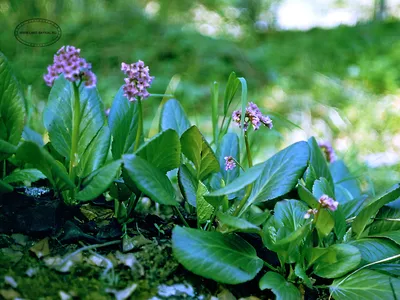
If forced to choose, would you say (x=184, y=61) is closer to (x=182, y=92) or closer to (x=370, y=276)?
(x=182, y=92)

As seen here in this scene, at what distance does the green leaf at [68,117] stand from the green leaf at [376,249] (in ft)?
2.23

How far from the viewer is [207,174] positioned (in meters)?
0.99

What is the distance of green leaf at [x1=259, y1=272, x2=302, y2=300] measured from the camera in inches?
31.5

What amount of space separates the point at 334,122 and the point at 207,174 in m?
2.78

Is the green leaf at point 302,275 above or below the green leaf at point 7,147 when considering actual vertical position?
below

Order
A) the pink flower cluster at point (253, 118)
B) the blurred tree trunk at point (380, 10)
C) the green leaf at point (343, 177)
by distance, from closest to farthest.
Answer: the pink flower cluster at point (253, 118), the green leaf at point (343, 177), the blurred tree trunk at point (380, 10)

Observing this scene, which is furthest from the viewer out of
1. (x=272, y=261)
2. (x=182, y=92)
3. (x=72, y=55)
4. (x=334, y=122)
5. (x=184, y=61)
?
(x=184, y=61)

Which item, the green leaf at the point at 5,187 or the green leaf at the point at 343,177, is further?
the green leaf at the point at 343,177

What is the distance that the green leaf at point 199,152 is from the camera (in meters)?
0.92

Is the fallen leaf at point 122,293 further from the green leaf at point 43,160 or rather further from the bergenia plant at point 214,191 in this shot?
the green leaf at point 43,160

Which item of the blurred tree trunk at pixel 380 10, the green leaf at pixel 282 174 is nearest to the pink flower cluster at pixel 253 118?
the green leaf at pixel 282 174

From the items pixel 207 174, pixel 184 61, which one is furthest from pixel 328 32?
pixel 207 174

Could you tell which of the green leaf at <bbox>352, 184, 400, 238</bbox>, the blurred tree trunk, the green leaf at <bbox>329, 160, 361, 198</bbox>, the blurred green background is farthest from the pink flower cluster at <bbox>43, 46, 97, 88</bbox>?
the blurred tree trunk

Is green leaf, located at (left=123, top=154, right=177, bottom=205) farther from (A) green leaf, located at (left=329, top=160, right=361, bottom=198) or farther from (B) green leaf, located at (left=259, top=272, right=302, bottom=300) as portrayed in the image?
(A) green leaf, located at (left=329, top=160, right=361, bottom=198)
